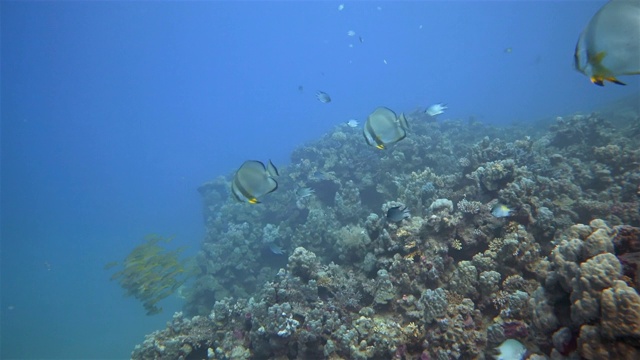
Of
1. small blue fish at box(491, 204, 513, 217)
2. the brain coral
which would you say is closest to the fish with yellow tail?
the brain coral

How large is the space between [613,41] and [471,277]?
4.16m

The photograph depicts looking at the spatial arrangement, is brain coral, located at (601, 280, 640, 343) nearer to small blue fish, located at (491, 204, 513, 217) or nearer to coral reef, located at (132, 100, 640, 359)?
coral reef, located at (132, 100, 640, 359)

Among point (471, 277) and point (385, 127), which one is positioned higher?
point (385, 127)

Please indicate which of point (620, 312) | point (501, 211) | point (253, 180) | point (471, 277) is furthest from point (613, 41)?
point (471, 277)

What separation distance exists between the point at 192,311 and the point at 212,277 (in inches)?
66.3

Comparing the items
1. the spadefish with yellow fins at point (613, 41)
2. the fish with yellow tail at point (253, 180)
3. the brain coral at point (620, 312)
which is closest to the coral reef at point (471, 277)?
the brain coral at point (620, 312)

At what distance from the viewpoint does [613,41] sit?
2.05 metres

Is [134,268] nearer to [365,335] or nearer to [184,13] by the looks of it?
[365,335]

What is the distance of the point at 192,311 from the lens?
13.1 metres

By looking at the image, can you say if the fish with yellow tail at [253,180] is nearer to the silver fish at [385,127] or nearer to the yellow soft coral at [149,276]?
the silver fish at [385,127]

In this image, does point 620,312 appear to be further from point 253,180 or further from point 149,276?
point 149,276

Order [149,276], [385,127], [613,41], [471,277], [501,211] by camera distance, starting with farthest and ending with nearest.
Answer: [149,276]
[501,211]
[471,277]
[385,127]
[613,41]

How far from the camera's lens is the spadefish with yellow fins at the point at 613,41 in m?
2.01

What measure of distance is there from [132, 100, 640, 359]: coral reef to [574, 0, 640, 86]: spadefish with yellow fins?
1.98 meters
